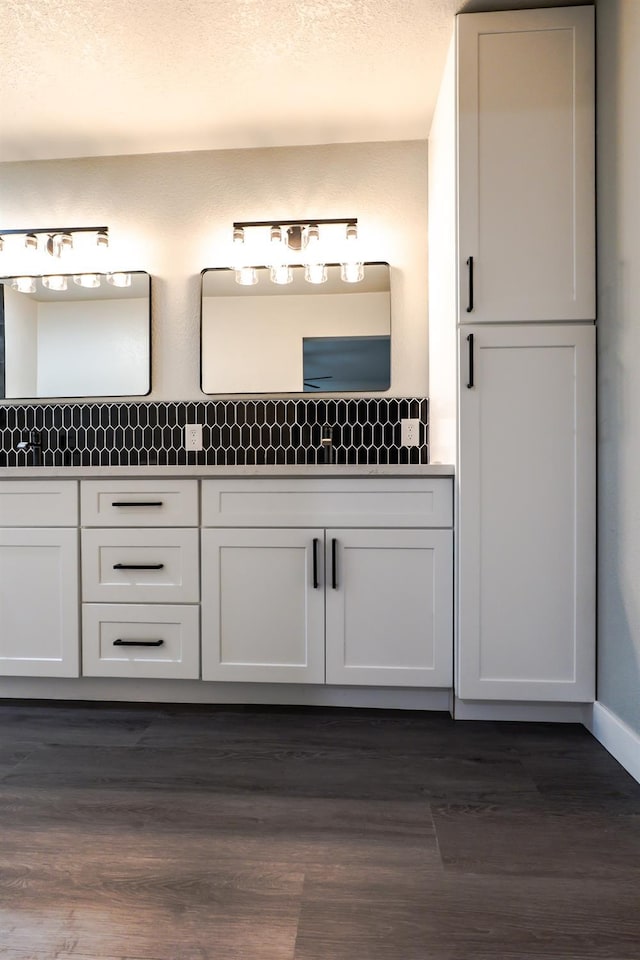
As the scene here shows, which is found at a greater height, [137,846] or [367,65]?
[367,65]

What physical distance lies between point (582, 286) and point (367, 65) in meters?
1.17

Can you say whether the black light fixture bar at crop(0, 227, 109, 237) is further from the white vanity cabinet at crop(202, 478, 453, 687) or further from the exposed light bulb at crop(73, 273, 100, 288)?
the white vanity cabinet at crop(202, 478, 453, 687)

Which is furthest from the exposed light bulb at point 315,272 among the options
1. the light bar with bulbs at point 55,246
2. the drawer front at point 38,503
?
the drawer front at point 38,503

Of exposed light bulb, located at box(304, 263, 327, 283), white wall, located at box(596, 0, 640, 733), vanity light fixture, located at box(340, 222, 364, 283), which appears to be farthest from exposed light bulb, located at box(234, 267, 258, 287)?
white wall, located at box(596, 0, 640, 733)

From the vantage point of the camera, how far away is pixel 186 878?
3.87 ft

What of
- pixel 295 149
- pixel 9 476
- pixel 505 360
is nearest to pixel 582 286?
pixel 505 360

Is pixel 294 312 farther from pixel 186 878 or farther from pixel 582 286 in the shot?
pixel 186 878

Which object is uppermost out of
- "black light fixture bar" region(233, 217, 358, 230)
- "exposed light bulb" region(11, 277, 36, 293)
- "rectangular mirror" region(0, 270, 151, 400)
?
"black light fixture bar" region(233, 217, 358, 230)

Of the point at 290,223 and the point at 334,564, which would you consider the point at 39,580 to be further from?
the point at 290,223

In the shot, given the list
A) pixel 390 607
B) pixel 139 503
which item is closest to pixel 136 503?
pixel 139 503

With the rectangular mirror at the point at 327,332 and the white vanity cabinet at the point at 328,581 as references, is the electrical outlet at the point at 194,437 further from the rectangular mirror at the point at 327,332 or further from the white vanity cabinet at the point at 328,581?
the white vanity cabinet at the point at 328,581

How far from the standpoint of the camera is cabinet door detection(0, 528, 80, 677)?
7.09 feet

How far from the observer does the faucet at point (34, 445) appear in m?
2.69

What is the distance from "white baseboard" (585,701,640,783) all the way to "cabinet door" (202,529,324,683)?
925mm
